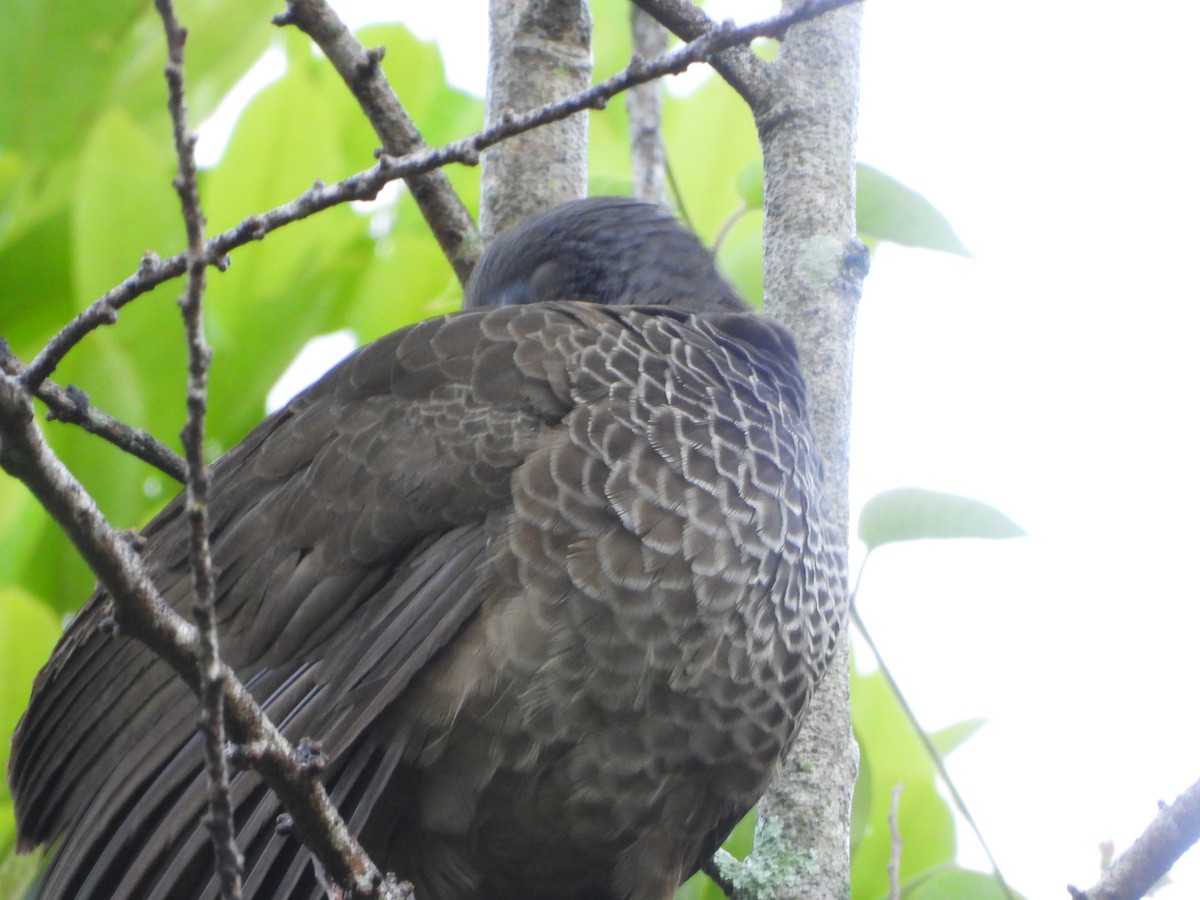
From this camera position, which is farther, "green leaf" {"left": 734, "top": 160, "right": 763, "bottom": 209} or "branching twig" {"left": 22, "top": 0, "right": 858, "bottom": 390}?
"green leaf" {"left": 734, "top": 160, "right": 763, "bottom": 209}

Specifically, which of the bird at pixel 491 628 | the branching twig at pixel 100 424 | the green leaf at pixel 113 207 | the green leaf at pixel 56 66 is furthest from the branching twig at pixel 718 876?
the green leaf at pixel 56 66

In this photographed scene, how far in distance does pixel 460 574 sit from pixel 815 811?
0.76 meters

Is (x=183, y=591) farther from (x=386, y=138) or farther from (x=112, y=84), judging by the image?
(x=112, y=84)

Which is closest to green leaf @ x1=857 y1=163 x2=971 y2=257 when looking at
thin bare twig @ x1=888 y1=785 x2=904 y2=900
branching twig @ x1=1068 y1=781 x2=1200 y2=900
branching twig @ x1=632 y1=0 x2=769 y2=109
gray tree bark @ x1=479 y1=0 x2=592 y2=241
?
branching twig @ x1=632 y1=0 x2=769 y2=109

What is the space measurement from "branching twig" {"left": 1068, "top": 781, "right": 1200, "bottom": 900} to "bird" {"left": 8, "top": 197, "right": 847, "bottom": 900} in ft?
2.03

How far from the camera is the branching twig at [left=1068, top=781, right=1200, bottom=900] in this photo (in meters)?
1.88

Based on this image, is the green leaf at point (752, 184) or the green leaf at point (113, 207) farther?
the green leaf at point (113, 207)

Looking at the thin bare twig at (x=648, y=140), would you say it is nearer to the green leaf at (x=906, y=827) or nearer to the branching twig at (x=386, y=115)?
the branching twig at (x=386, y=115)

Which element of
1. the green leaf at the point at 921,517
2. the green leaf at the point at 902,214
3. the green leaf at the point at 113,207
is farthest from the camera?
the green leaf at the point at 113,207

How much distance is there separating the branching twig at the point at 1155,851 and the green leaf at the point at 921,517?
1.10 metres

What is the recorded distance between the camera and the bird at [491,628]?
2.18m

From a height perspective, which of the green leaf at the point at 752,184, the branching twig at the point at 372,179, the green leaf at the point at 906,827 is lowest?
the green leaf at the point at 906,827

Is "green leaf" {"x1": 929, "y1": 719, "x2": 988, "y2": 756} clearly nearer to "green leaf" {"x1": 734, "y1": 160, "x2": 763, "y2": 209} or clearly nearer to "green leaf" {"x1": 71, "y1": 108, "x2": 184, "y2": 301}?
"green leaf" {"x1": 734, "y1": 160, "x2": 763, "y2": 209}

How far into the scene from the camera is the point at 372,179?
62.1 inches
